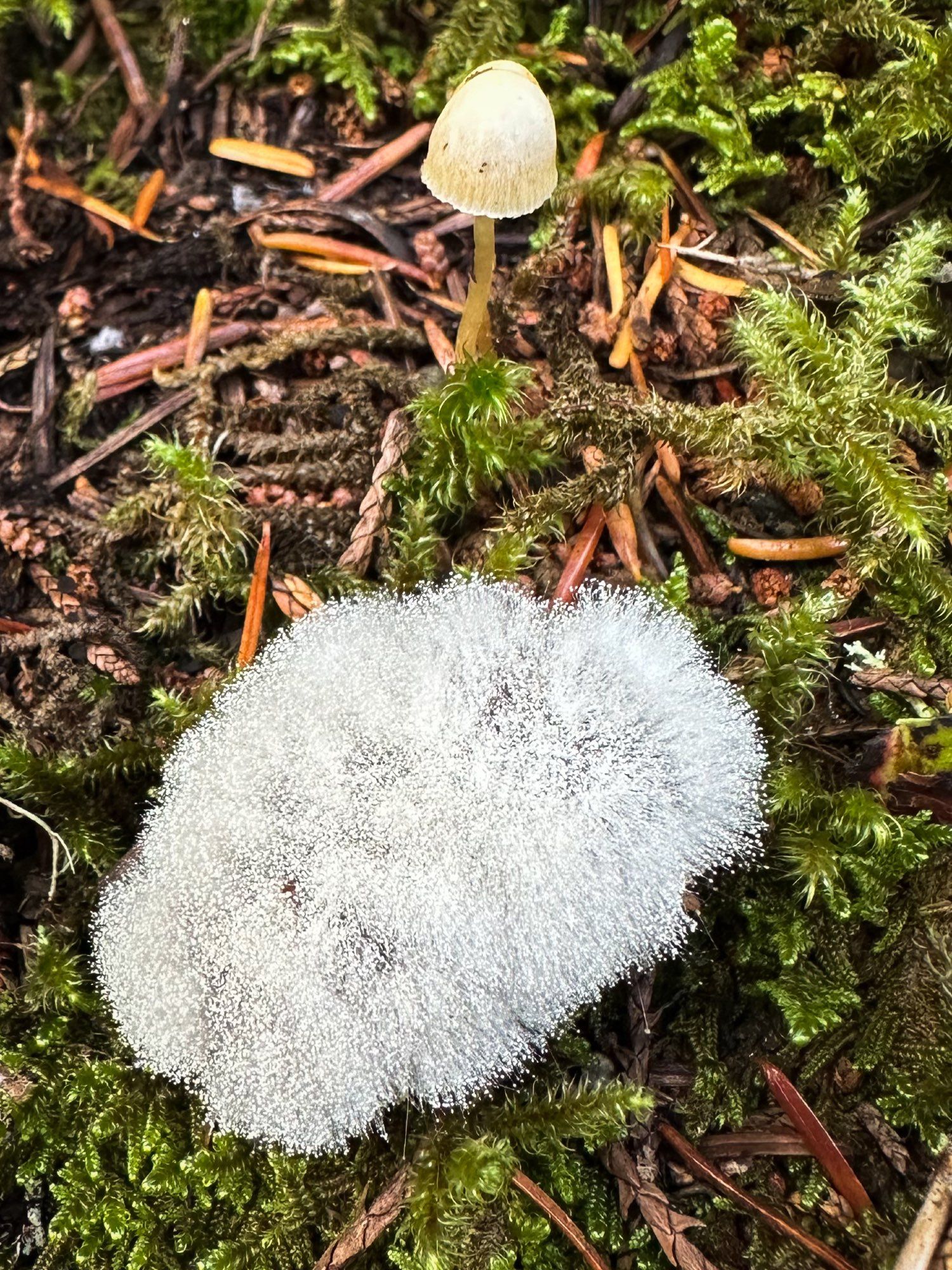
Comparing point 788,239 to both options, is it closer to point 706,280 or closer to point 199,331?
point 706,280

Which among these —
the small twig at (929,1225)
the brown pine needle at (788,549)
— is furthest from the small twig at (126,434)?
the small twig at (929,1225)

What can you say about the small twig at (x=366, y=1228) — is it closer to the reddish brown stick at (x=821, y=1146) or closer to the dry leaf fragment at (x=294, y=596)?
the reddish brown stick at (x=821, y=1146)

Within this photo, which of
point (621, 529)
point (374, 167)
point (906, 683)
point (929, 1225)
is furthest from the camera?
point (374, 167)

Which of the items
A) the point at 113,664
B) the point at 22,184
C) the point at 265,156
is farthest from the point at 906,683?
the point at 22,184

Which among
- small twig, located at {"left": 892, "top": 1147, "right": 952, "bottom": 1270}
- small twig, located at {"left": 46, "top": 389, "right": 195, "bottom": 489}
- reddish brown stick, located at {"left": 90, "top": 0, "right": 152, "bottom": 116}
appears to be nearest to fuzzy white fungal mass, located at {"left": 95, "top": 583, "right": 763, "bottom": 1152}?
small twig, located at {"left": 892, "top": 1147, "right": 952, "bottom": 1270}

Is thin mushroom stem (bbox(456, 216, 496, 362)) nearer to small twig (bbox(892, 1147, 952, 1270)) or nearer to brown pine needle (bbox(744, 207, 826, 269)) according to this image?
brown pine needle (bbox(744, 207, 826, 269))

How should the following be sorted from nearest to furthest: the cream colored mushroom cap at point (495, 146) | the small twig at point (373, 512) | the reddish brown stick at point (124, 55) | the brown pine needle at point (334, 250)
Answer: the cream colored mushroom cap at point (495, 146), the small twig at point (373, 512), the brown pine needle at point (334, 250), the reddish brown stick at point (124, 55)
